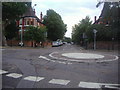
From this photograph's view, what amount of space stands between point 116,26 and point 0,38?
23.0m

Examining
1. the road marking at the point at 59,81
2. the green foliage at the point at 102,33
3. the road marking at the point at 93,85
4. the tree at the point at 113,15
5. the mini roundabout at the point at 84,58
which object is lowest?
the road marking at the point at 93,85

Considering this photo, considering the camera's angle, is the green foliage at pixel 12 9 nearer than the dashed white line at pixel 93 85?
No

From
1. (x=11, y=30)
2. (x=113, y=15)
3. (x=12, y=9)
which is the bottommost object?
(x=11, y=30)

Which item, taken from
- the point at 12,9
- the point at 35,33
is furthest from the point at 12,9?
the point at 35,33

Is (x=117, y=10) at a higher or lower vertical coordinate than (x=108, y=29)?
higher

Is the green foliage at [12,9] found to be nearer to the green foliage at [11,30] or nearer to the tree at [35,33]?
the tree at [35,33]

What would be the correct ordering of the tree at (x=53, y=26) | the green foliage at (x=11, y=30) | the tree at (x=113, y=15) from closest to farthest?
the tree at (x=113, y=15) < the green foliage at (x=11, y=30) < the tree at (x=53, y=26)

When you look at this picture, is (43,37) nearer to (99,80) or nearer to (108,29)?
(108,29)

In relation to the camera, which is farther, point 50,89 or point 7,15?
point 7,15

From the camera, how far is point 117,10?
27.2m

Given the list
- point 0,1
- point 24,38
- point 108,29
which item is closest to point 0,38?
point 24,38

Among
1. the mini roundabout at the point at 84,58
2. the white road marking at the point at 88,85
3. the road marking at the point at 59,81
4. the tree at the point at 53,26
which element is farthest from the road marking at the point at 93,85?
the tree at the point at 53,26

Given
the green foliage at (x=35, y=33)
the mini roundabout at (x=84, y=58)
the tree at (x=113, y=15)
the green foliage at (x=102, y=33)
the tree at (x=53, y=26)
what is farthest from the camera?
the tree at (x=53, y=26)

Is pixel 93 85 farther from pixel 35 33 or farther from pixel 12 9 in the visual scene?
pixel 35 33
